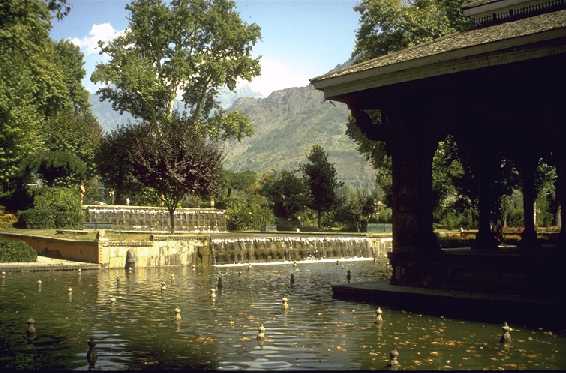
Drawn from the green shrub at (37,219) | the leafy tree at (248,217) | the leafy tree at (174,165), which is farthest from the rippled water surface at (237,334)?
the leafy tree at (248,217)

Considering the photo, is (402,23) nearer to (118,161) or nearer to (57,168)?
(118,161)

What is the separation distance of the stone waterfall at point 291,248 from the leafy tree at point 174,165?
639 cm

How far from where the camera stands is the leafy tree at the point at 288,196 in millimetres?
61156

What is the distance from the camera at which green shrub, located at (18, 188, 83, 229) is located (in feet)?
141

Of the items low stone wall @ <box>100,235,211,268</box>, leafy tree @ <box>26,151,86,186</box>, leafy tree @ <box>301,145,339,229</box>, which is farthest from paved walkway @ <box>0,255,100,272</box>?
leafy tree @ <box>301,145,339,229</box>

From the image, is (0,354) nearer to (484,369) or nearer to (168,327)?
(168,327)

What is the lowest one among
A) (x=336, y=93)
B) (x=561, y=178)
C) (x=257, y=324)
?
(x=257, y=324)

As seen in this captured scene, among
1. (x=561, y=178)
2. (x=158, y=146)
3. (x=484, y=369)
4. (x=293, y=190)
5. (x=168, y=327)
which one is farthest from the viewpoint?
(x=293, y=190)

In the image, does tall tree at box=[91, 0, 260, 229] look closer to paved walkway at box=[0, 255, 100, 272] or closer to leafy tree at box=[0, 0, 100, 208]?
leafy tree at box=[0, 0, 100, 208]

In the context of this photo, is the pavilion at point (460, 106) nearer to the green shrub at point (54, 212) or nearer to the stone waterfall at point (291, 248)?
the stone waterfall at point (291, 248)

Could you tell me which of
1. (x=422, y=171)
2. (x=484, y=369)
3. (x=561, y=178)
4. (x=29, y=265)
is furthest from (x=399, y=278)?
(x=29, y=265)

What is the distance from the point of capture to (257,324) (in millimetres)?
14688

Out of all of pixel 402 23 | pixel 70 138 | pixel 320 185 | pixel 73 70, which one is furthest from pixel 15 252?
pixel 73 70

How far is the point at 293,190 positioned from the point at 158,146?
21.6 meters
